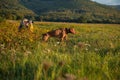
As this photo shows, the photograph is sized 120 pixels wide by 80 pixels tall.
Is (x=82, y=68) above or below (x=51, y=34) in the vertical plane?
above

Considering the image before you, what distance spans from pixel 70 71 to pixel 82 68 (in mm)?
192

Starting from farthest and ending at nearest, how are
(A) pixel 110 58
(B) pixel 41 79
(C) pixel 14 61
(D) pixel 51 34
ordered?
(D) pixel 51 34 → (A) pixel 110 58 → (C) pixel 14 61 → (B) pixel 41 79

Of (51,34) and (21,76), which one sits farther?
(51,34)

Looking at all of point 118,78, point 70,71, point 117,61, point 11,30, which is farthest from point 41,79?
point 11,30

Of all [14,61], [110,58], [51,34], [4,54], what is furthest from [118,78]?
[51,34]

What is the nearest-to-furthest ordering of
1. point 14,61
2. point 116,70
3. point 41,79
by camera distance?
point 41,79
point 116,70
point 14,61

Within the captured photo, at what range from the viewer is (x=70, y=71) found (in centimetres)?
493

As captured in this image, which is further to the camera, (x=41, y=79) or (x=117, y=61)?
(x=117, y=61)

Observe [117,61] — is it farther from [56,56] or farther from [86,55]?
[56,56]

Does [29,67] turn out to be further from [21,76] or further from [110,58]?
[110,58]

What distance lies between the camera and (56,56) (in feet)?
19.6

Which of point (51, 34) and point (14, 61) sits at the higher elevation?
point (14, 61)

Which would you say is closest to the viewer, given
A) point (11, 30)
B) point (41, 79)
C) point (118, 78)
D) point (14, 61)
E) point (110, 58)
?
point (41, 79)

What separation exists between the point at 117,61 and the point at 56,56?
1.14 m
